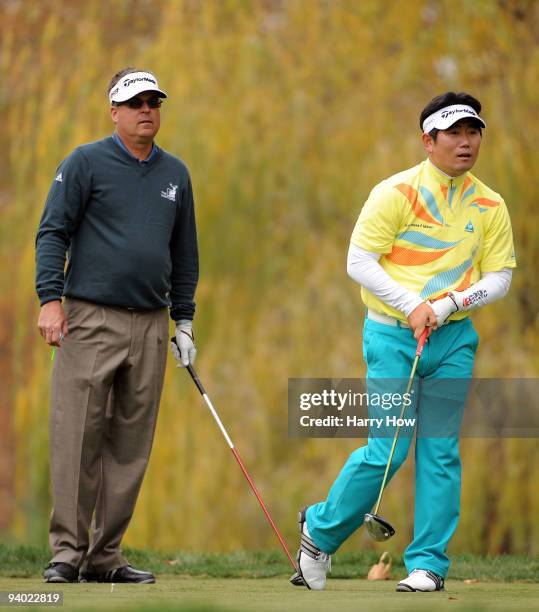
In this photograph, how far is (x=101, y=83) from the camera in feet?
27.7

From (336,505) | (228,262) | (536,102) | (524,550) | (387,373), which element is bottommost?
(524,550)

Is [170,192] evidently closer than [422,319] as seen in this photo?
No

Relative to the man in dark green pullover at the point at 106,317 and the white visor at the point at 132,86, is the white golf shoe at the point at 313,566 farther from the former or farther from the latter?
the white visor at the point at 132,86

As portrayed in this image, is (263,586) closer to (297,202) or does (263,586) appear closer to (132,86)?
(132,86)

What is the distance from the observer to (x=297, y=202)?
828 cm

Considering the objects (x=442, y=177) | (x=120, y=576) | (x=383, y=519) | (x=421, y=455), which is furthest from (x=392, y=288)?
(x=120, y=576)

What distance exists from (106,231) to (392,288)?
122 centimetres

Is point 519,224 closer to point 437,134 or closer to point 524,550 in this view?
point 524,550

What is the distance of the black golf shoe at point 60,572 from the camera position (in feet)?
18.4

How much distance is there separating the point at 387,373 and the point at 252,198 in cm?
298

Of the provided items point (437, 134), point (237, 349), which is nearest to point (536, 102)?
point (237, 349)

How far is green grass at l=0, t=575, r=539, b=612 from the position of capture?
14.3 feet

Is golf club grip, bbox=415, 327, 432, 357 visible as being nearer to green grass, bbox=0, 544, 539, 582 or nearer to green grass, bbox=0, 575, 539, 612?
green grass, bbox=0, 575, 539, 612

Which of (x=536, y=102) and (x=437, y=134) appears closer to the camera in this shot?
(x=437, y=134)
